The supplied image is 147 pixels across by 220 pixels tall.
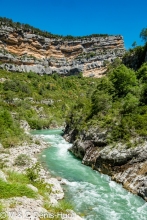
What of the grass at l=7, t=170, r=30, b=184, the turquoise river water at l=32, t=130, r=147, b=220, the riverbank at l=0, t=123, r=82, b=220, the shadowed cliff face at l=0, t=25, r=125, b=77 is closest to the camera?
the riverbank at l=0, t=123, r=82, b=220

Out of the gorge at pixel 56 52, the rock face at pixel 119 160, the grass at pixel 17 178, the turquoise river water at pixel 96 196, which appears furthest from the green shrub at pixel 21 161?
the gorge at pixel 56 52

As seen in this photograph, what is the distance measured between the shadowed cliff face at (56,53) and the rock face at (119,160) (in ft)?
301

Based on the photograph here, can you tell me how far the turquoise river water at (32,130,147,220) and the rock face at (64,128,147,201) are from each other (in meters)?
0.71

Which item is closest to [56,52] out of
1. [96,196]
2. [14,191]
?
[96,196]

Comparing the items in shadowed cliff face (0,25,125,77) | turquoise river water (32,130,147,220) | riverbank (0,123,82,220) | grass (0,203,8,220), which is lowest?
turquoise river water (32,130,147,220)

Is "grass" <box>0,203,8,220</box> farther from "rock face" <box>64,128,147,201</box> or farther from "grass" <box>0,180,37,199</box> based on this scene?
"rock face" <box>64,128,147,201</box>

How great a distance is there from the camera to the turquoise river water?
15703 mm

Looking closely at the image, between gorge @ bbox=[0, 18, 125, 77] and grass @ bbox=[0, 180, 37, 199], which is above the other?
gorge @ bbox=[0, 18, 125, 77]

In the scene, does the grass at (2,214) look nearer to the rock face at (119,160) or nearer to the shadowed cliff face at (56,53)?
the rock face at (119,160)

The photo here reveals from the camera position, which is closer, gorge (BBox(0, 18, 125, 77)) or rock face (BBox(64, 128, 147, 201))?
rock face (BBox(64, 128, 147, 201))

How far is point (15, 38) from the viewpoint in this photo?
13050 centimetres

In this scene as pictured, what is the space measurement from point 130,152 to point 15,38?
122m

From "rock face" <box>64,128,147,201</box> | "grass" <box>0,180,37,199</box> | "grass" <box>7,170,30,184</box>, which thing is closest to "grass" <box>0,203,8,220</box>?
"grass" <box>0,180,37,199</box>

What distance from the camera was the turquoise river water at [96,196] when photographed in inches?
618
